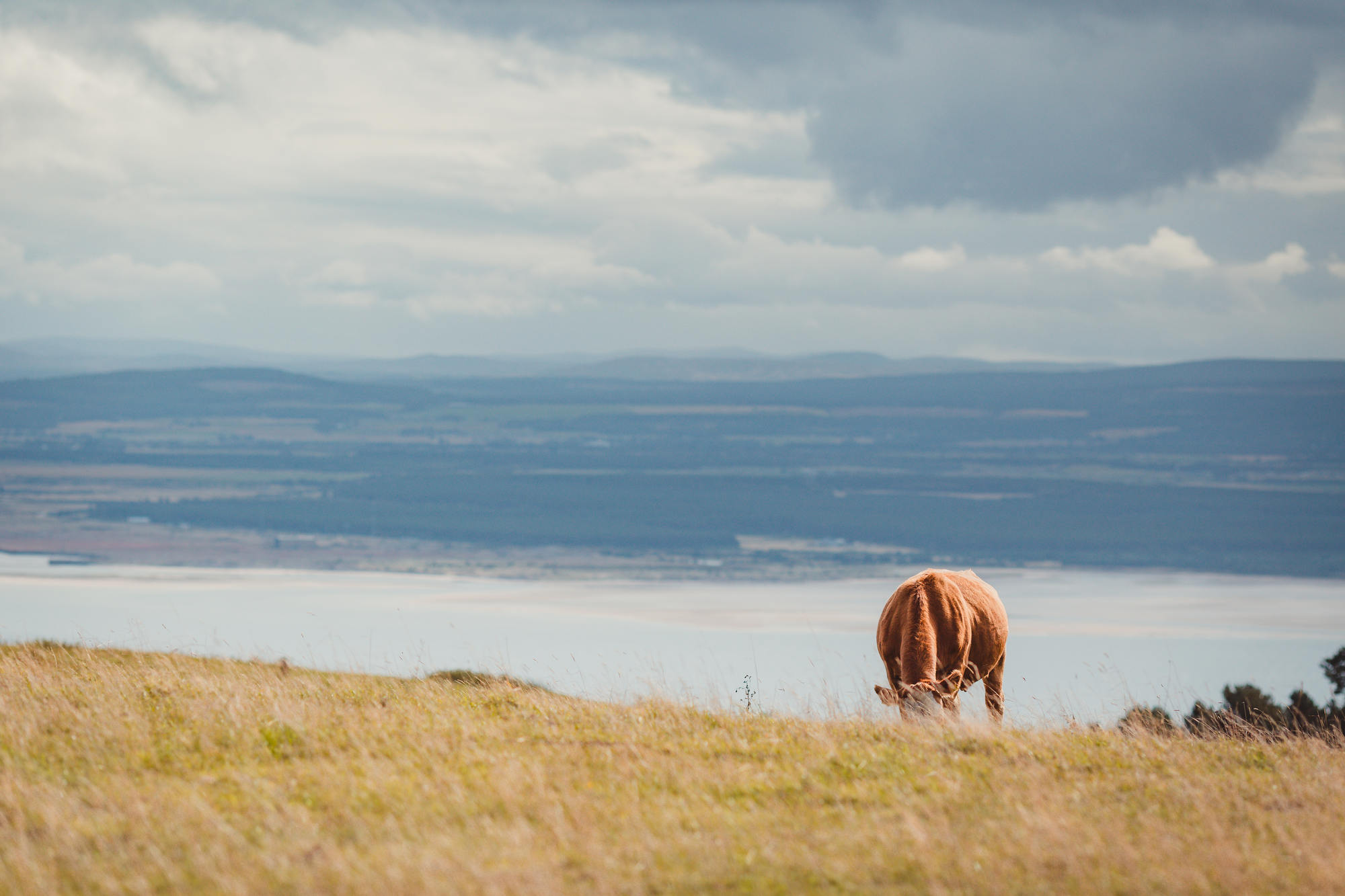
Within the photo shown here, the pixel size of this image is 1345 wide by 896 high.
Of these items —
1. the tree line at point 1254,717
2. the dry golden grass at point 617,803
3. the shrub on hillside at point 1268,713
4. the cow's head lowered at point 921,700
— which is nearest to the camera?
the dry golden grass at point 617,803

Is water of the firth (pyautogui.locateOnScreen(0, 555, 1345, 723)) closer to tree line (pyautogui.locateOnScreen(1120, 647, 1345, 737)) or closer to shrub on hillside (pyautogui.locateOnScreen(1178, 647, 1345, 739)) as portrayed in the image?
tree line (pyautogui.locateOnScreen(1120, 647, 1345, 737))

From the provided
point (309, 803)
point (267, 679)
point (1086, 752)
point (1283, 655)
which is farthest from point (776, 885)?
point (1283, 655)

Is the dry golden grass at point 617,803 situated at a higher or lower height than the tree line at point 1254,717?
higher

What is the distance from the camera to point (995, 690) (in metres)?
16.5

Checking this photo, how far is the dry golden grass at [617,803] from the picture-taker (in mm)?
8836

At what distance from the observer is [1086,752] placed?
41.7 feet

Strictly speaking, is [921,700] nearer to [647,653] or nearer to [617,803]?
[617,803]

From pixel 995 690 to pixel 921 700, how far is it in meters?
3.35

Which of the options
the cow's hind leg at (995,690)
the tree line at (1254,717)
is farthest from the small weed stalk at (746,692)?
the tree line at (1254,717)

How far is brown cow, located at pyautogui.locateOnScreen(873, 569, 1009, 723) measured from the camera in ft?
45.6

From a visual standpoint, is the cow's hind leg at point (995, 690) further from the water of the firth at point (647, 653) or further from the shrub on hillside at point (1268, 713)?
the shrub on hillside at point (1268, 713)

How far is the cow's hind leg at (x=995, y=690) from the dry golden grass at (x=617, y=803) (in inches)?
95.4

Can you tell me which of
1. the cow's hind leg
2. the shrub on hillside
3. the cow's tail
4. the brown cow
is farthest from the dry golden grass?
the cow's hind leg

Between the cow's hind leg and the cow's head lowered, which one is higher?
the cow's head lowered
